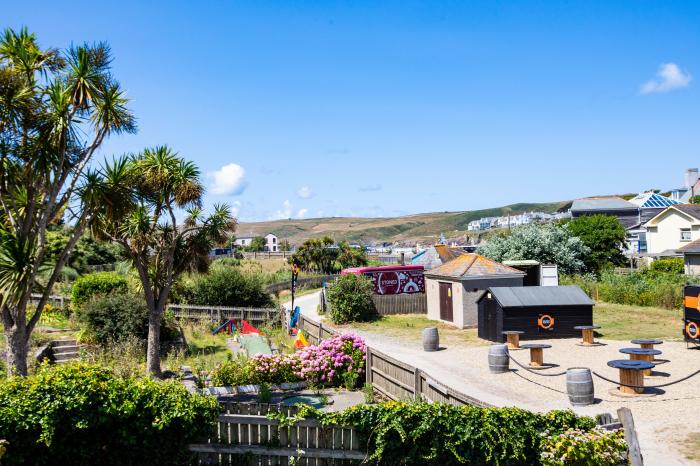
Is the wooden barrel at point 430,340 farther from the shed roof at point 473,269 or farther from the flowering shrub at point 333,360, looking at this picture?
the shed roof at point 473,269

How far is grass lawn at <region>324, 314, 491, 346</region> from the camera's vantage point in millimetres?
23922

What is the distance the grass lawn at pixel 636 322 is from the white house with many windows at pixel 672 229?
99.9 feet

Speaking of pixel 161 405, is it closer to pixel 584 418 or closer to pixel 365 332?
pixel 584 418

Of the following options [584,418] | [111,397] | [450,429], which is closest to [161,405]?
[111,397]

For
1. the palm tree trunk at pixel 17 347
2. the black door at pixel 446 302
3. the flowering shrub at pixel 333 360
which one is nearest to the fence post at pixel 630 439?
the flowering shrub at pixel 333 360

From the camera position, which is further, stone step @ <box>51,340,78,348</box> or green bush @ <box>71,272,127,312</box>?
green bush @ <box>71,272,127,312</box>

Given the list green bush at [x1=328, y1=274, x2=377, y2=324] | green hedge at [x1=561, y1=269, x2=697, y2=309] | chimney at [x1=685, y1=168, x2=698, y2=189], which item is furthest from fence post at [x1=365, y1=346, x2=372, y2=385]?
chimney at [x1=685, y1=168, x2=698, y2=189]

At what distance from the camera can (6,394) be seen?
8.08 meters

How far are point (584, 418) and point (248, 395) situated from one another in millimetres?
8634

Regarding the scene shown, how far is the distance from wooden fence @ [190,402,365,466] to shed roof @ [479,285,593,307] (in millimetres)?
14514

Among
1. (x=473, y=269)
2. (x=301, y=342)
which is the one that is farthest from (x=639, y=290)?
(x=301, y=342)

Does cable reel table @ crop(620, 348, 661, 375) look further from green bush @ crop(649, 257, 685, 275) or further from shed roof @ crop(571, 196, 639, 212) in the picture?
shed roof @ crop(571, 196, 639, 212)

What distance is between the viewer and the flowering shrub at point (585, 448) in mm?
8094

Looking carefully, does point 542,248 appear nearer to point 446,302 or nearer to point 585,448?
point 446,302
